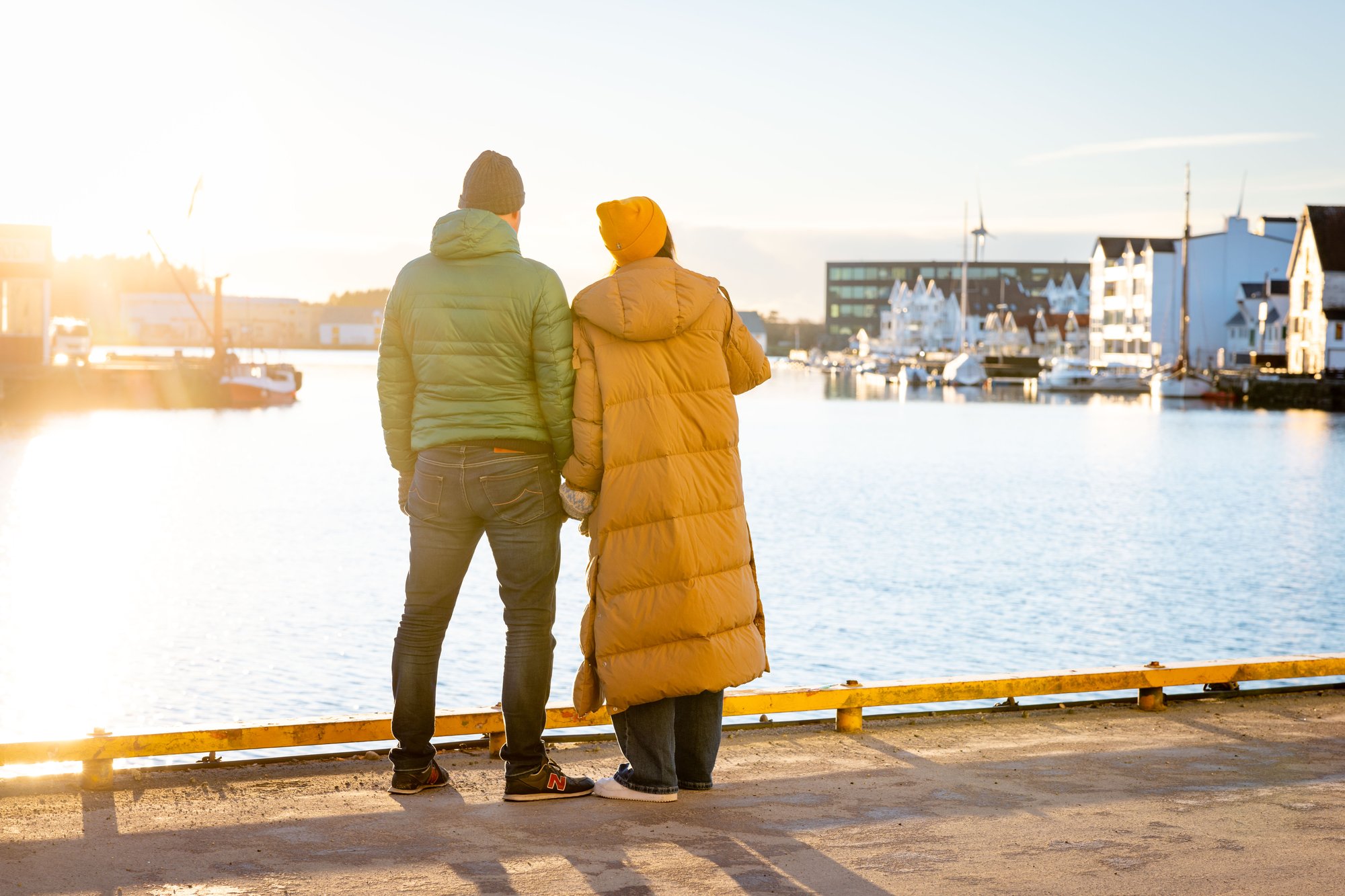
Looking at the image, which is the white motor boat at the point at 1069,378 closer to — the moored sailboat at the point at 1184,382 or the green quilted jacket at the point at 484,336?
the moored sailboat at the point at 1184,382

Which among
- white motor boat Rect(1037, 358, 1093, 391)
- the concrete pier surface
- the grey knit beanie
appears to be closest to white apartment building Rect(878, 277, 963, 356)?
white motor boat Rect(1037, 358, 1093, 391)

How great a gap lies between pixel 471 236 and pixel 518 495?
88 centimetres

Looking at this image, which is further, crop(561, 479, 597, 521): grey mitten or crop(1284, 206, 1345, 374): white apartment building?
crop(1284, 206, 1345, 374): white apartment building

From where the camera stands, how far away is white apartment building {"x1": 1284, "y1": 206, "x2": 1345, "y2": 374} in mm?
89875

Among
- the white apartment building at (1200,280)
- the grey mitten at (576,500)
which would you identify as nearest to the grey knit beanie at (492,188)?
the grey mitten at (576,500)

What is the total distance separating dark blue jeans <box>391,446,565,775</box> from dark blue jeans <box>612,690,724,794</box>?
11.9 inches

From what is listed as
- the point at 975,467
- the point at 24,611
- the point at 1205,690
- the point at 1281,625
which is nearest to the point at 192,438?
the point at 975,467

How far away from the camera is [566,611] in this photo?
65.6 feet

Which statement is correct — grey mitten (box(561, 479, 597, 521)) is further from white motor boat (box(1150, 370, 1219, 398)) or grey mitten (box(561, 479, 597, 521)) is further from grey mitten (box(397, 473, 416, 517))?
white motor boat (box(1150, 370, 1219, 398))

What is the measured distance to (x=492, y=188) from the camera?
5129 millimetres

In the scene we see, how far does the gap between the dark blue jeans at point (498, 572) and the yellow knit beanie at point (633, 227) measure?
30.3 inches

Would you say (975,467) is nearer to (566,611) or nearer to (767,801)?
(566,611)

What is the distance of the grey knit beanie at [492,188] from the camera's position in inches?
202

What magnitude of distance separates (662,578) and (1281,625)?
1734 cm
